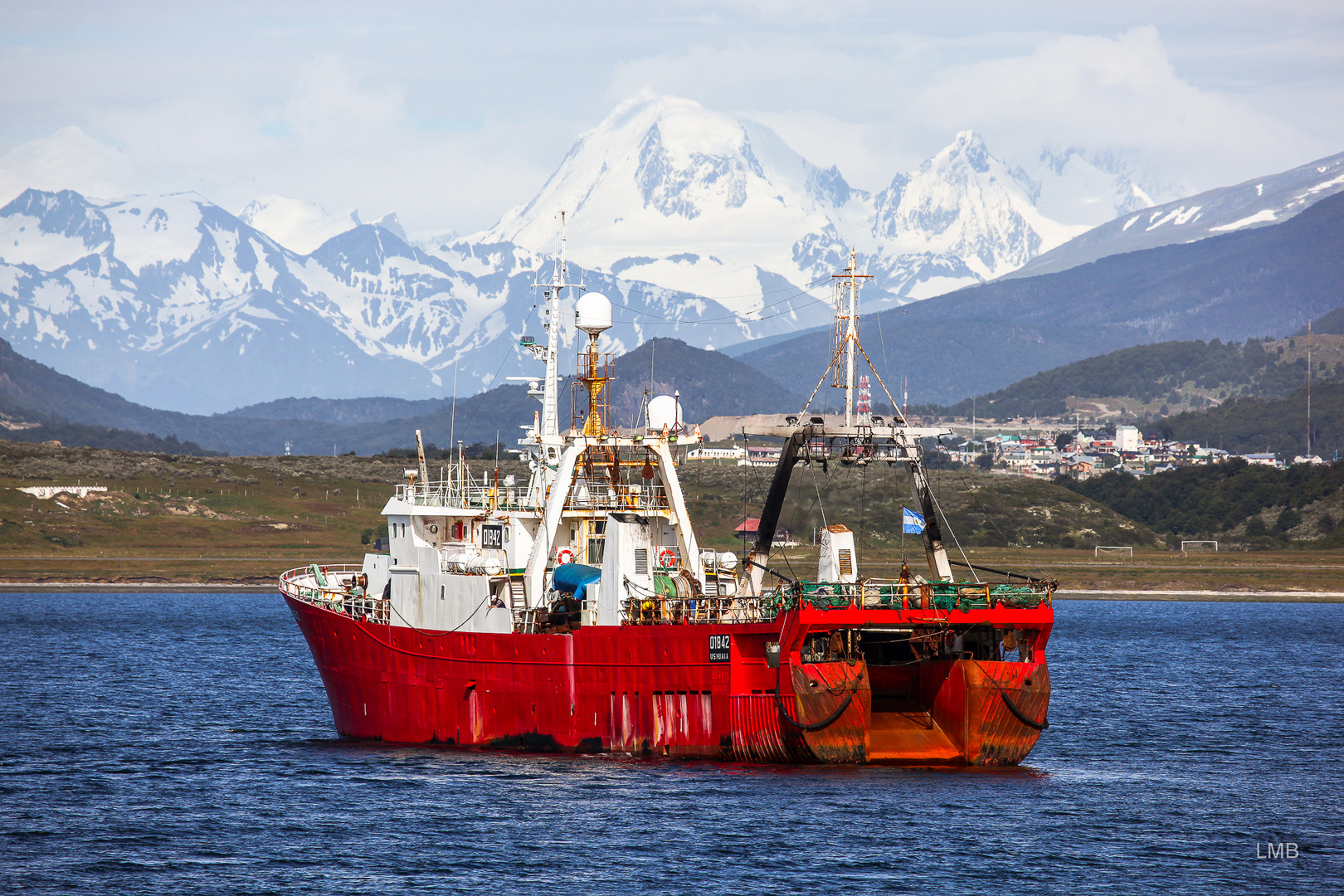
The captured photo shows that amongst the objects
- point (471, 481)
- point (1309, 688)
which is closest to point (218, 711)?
point (471, 481)

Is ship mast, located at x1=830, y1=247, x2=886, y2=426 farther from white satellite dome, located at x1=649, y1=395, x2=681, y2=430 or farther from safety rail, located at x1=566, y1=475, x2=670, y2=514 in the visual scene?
safety rail, located at x1=566, y1=475, x2=670, y2=514

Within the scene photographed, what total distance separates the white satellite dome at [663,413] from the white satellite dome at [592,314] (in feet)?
10.3

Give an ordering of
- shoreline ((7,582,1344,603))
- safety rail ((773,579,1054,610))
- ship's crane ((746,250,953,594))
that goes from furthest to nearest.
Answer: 1. shoreline ((7,582,1344,603))
2. ship's crane ((746,250,953,594))
3. safety rail ((773,579,1054,610))

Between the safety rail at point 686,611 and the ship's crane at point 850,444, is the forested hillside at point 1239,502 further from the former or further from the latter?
the safety rail at point 686,611

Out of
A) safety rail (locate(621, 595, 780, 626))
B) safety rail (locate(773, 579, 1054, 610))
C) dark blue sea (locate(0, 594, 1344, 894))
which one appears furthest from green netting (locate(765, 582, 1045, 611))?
dark blue sea (locate(0, 594, 1344, 894))

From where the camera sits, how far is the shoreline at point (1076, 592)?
114000mm

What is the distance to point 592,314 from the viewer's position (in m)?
49.0

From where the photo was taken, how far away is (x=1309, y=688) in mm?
66125

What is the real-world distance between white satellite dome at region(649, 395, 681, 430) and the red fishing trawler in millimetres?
86

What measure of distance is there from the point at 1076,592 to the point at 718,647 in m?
86.7

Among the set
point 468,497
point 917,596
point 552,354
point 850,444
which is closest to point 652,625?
point 917,596

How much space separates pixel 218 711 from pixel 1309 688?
4445 cm

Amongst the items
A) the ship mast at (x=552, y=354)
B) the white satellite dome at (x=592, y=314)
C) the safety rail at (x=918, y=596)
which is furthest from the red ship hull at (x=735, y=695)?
the white satellite dome at (x=592, y=314)

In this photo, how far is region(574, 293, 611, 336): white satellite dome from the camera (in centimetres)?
4866
